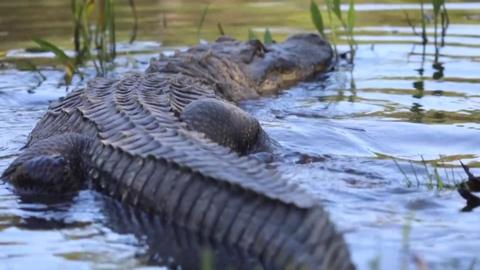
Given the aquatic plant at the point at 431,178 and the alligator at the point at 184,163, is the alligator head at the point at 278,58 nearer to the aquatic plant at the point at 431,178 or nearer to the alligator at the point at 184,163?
the alligator at the point at 184,163

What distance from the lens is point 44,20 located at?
37.6ft

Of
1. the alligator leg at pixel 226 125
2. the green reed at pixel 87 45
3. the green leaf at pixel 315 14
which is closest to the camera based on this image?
the alligator leg at pixel 226 125

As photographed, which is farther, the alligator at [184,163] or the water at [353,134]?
the water at [353,134]

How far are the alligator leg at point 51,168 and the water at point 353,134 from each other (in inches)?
4.3

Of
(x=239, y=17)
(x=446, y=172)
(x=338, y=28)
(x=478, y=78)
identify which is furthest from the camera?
(x=239, y=17)

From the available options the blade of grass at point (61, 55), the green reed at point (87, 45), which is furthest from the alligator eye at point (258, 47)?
the blade of grass at point (61, 55)

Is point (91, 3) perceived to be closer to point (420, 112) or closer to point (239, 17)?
point (420, 112)

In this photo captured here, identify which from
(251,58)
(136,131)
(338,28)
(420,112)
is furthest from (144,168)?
(338,28)

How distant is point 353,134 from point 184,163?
7.16ft

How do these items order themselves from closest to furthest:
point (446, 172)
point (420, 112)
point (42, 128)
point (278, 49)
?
point (446, 172) → point (42, 128) → point (420, 112) → point (278, 49)

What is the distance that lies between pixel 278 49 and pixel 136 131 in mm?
3994

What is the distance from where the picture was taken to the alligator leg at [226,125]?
5297 millimetres

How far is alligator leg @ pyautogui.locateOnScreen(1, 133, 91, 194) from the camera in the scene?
4.81 m

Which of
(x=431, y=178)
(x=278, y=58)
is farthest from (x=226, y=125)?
(x=278, y=58)
